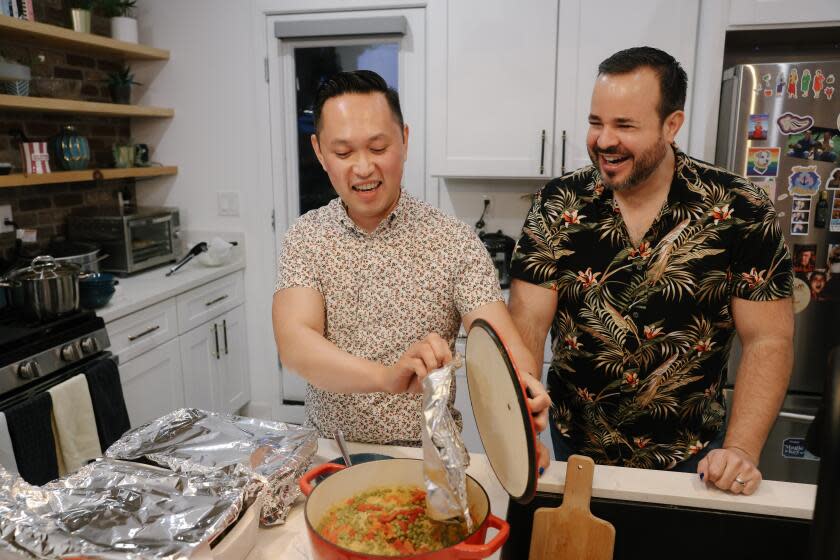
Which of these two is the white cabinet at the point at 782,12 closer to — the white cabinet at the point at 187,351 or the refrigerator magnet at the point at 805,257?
the refrigerator magnet at the point at 805,257

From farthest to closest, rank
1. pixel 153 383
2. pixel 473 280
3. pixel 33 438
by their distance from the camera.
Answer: pixel 153 383, pixel 33 438, pixel 473 280

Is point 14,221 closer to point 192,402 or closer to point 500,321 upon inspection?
point 192,402

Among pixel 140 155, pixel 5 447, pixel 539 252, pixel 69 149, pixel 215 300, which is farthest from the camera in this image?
pixel 140 155

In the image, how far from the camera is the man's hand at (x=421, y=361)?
948 mm

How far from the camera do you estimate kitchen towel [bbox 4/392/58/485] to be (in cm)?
186

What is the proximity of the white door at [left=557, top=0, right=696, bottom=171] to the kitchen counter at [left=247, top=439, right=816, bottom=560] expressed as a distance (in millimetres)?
1903

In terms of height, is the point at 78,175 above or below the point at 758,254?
above

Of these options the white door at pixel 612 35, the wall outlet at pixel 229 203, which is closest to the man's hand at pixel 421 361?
the white door at pixel 612 35

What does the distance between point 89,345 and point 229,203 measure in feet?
4.43

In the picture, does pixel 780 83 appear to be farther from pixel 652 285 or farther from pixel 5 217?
pixel 5 217

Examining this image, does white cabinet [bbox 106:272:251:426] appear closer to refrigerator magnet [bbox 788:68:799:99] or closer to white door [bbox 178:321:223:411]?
white door [bbox 178:321:223:411]

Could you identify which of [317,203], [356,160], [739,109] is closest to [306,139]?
[317,203]

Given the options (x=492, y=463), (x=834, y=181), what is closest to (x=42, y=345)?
(x=492, y=463)

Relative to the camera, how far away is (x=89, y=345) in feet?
7.21
